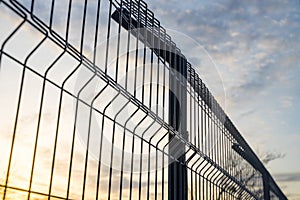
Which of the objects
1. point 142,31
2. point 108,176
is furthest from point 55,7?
point 142,31

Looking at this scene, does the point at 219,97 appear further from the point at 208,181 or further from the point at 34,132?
the point at 34,132

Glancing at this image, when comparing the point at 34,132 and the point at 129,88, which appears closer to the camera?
the point at 34,132

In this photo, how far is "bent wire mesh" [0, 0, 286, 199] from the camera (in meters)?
4.41

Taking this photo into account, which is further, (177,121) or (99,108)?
(177,121)

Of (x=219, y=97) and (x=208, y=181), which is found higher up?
(x=219, y=97)

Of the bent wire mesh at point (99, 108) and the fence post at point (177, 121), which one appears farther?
the fence post at point (177, 121)

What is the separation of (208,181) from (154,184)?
3.04 meters

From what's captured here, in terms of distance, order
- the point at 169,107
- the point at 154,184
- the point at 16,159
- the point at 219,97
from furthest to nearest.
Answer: the point at 219,97
the point at 169,107
the point at 154,184
the point at 16,159

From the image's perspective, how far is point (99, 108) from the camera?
578 centimetres

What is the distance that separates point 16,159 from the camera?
434cm

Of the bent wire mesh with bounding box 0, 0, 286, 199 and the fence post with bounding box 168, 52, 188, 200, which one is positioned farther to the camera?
the fence post with bounding box 168, 52, 188, 200

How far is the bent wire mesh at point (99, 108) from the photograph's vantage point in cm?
441

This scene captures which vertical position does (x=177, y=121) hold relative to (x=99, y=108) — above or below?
above

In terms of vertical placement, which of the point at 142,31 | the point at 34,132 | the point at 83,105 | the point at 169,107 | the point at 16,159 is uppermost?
the point at 142,31
